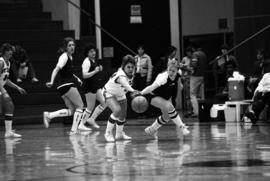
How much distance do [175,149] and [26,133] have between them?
22.4 ft

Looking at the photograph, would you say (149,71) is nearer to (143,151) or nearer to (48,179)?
(143,151)

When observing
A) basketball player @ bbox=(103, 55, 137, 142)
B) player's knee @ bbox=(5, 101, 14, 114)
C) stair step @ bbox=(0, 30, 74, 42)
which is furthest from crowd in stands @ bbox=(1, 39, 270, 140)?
basketball player @ bbox=(103, 55, 137, 142)

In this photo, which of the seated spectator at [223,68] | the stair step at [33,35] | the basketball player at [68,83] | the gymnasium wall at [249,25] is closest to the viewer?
the basketball player at [68,83]

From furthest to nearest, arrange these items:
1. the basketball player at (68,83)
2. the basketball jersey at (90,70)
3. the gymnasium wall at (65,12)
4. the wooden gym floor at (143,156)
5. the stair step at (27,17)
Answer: the gymnasium wall at (65,12) < the stair step at (27,17) < the basketball jersey at (90,70) < the basketball player at (68,83) < the wooden gym floor at (143,156)

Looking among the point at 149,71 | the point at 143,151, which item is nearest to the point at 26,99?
the point at 149,71

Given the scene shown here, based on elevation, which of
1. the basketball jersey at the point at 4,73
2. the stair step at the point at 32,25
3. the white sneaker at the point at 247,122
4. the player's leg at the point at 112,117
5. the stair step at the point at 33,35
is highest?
the stair step at the point at 32,25

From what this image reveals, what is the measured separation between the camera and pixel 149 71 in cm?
2623

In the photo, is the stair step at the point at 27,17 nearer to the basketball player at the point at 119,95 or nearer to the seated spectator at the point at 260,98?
the seated spectator at the point at 260,98

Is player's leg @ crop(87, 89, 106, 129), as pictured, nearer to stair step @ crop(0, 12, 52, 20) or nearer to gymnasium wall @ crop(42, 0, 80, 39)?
gymnasium wall @ crop(42, 0, 80, 39)

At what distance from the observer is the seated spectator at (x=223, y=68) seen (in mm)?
24609

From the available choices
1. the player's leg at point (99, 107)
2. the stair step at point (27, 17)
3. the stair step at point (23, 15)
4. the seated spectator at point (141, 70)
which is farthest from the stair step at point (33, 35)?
the player's leg at point (99, 107)

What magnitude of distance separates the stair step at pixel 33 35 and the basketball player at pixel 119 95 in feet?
35.2

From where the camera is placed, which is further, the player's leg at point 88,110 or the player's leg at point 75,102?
the player's leg at point 88,110

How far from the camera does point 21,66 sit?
81.6 ft
